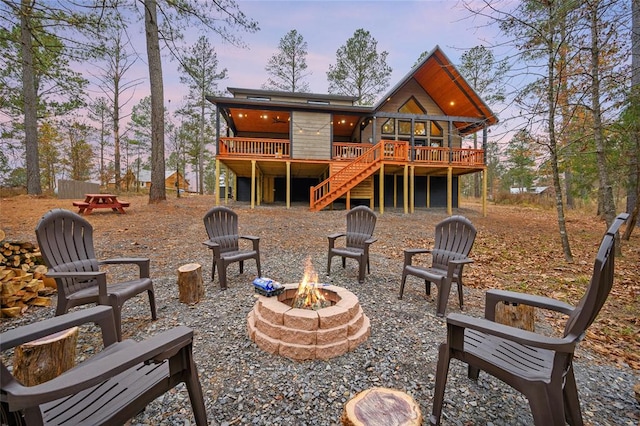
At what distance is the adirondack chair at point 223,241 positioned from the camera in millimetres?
4121

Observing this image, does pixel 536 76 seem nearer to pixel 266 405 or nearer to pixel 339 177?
pixel 266 405

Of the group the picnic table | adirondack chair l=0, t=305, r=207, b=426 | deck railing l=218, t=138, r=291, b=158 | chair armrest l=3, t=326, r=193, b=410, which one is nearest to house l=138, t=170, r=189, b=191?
deck railing l=218, t=138, r=291, b=158

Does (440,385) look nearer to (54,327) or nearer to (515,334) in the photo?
(515,334)

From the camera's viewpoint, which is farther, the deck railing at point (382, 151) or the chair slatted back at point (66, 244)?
the deck railing at point (382, 151)

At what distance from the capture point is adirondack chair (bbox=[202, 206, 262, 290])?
13.5 ft

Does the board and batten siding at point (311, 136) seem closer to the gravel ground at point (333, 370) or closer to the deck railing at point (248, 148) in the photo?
the deck railing at point (248, 148)

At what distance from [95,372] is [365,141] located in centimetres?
1548

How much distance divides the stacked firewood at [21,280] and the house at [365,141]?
7.99 m

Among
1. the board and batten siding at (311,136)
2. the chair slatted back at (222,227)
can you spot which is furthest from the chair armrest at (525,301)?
the board and batten siding at (311,136)

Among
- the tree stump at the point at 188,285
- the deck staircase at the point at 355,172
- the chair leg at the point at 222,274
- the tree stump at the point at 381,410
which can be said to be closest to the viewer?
the tree stump at the point at 381,410

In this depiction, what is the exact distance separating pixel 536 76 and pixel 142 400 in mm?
7459

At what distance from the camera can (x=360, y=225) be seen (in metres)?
5.00

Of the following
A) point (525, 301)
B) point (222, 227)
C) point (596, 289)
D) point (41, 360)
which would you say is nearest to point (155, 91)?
point (222, 227)

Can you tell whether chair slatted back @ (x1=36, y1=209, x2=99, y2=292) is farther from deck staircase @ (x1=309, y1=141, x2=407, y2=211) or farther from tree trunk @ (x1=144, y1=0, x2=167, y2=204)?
deck staircase @ (x1=309, y1=141, x2=407, y2=211)
